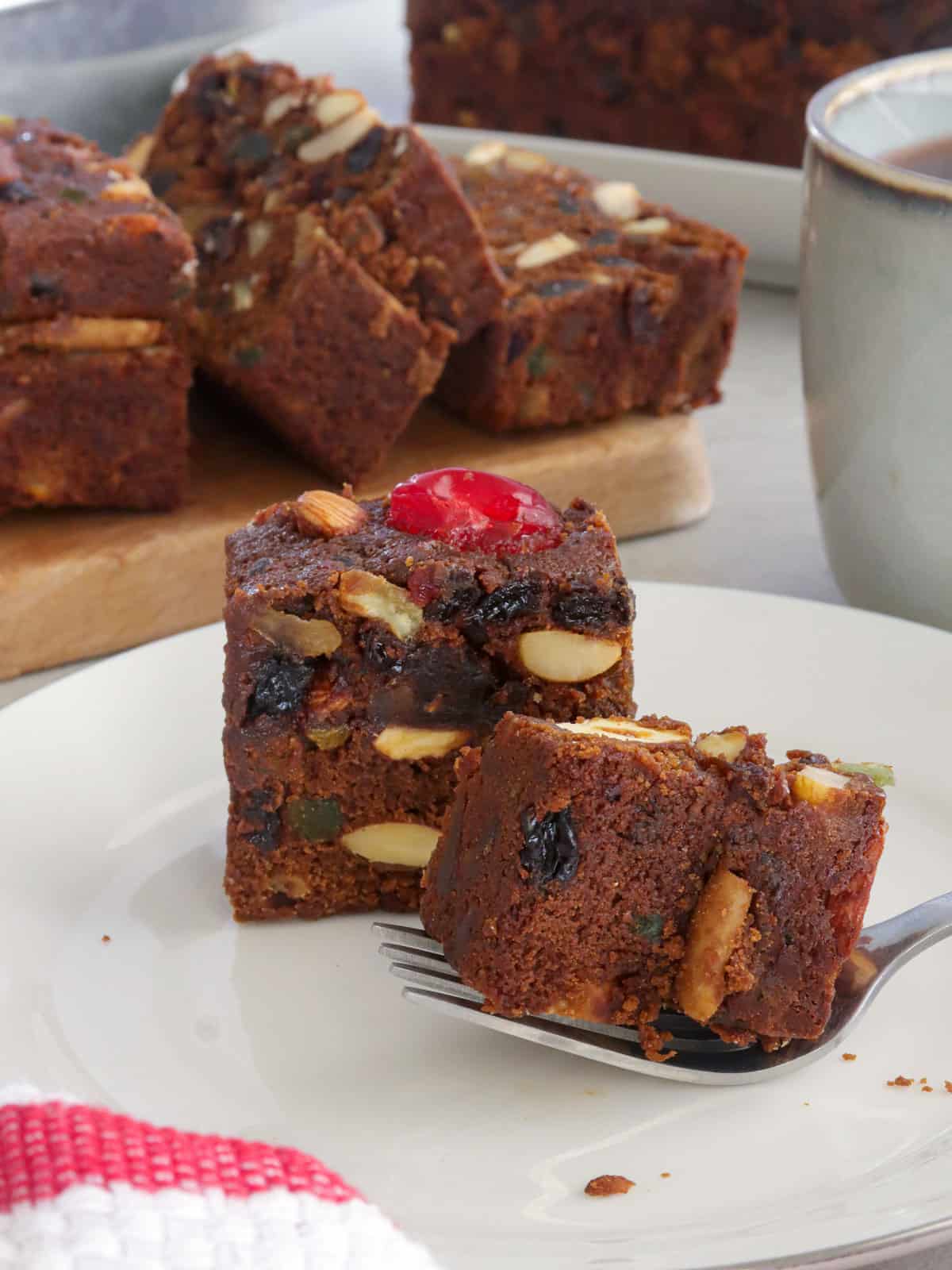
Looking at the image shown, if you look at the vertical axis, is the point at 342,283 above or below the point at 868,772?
above

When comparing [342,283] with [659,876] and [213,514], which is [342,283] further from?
[659,876]

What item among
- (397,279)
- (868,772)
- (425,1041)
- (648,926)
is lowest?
(425,1041)

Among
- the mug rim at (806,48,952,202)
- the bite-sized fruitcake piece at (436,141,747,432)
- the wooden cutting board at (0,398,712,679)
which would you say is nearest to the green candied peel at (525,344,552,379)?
the bite-sized fruitcake piece at (436,141,747,432)

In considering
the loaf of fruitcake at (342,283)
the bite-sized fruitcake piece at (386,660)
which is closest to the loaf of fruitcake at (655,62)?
the loaf of fruitcake at (342,283)

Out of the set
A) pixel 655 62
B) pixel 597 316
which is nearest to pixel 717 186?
pixel 655 62

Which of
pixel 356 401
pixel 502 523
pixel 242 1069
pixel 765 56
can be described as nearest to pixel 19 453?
pixel 356 401

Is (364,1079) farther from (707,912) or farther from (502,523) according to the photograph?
(502,523)

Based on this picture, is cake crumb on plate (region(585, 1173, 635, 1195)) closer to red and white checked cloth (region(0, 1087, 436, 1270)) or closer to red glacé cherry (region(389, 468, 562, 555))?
red and white checked cloth (region(0, 1087, 436, 1270))
